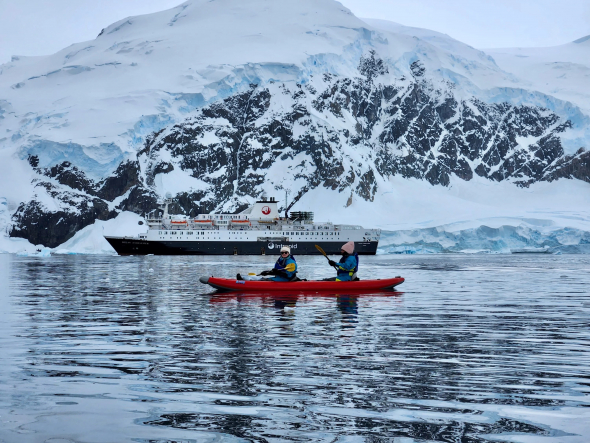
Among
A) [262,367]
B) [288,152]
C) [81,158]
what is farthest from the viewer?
[288,152]

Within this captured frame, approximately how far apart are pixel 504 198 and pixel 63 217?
111839mm

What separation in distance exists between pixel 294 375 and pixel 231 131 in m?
175

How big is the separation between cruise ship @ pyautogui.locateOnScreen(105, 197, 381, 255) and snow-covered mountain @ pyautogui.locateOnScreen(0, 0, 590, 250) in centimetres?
2121

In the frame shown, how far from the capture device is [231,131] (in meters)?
183

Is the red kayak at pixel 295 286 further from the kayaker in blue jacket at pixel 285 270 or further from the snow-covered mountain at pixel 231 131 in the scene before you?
the snow-covered mountain at pixel 231 131

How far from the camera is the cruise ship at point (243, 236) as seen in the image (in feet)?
346

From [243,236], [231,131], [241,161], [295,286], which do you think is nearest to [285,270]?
[295,286]

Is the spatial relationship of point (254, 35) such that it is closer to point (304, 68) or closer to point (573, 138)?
point (304, 68)

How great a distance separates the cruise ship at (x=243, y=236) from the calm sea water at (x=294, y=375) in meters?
85.2

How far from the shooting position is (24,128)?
146 m

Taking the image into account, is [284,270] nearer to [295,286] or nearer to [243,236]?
[295,286]

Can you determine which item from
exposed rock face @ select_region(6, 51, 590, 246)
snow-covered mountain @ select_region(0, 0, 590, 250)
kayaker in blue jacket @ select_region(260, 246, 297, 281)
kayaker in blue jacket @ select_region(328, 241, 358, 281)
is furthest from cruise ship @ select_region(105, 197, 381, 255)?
kayaker in blue jacket @ select_region(260, 246, 297, 281)

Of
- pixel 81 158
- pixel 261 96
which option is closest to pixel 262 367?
pixel 81 158

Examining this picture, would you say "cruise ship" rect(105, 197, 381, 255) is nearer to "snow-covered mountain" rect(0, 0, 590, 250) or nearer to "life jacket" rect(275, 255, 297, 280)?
"snow-covered mountain" rect(0, 0, 590, 250)
